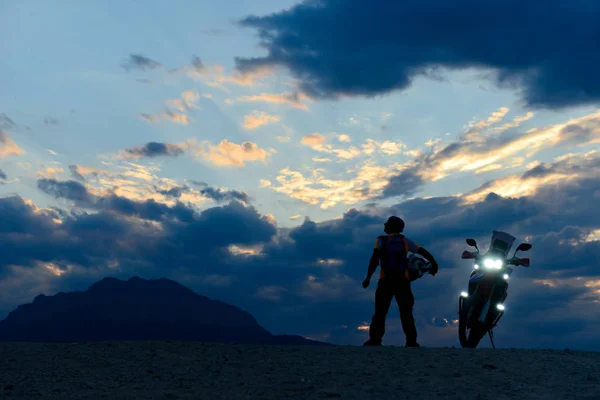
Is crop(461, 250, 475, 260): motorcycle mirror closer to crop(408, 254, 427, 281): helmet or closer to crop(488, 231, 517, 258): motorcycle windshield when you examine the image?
crop(488, 231, 517, 258): motorcycle windshield

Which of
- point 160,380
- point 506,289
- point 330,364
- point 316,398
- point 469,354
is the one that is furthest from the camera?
point 506,289

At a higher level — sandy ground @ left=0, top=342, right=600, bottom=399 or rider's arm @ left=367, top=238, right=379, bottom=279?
rider's arm @ left=367, top=238, right=379, bottom=279

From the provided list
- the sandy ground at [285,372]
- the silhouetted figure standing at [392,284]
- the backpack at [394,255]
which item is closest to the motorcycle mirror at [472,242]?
the silhouetted figure standing at [392,284]

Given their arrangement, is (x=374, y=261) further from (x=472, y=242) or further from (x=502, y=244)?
(x=502, y=244)

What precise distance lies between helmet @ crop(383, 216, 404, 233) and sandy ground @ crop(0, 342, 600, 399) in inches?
161

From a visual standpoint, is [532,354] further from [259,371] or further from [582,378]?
[259,371]

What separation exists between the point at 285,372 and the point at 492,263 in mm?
7756

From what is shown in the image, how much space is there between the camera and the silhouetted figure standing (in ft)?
53.0

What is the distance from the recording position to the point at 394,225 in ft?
55.7

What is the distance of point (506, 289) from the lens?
16.4 m

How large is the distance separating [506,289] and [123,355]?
384 inches

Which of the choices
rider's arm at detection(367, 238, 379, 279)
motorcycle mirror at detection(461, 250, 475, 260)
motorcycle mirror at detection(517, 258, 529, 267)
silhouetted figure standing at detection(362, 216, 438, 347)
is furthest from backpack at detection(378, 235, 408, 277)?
motorcycle mirror at detection(517, 258, 529, 267)

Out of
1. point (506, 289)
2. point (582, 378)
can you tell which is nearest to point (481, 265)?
point (506, 289)

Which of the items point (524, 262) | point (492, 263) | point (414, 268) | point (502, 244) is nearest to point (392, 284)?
point (414, 268)
